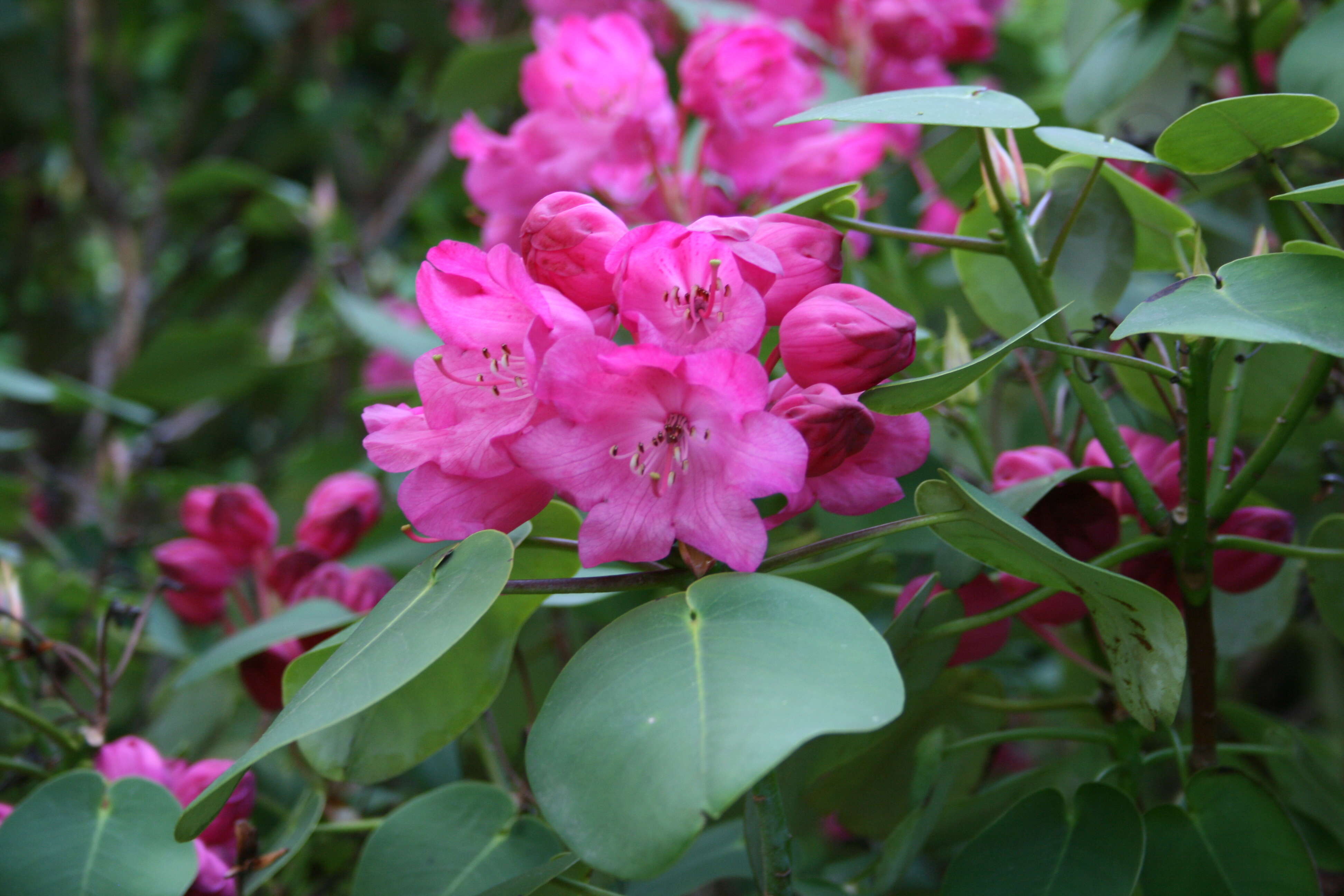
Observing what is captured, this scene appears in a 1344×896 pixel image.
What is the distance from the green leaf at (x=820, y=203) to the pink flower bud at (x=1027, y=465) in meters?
0.20

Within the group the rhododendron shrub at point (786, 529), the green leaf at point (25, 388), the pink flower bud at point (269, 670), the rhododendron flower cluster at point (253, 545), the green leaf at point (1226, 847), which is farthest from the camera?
the green leaf at point (25, 388)

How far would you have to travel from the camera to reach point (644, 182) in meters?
1.07

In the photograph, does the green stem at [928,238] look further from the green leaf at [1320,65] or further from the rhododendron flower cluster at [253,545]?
the rhododendron flower cluster at [253,545]

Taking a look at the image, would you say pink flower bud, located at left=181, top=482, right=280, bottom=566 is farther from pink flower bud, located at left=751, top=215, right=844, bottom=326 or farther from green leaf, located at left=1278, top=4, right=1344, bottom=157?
green leaf, located at left=1278, top=4, right=1344, bottom=157

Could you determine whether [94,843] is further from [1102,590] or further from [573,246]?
[1102,590]

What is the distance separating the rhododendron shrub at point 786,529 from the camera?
0.50 metres

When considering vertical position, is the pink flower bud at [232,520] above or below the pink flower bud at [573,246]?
below

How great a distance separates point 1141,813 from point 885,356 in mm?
373

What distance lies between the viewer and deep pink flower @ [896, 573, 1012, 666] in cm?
70

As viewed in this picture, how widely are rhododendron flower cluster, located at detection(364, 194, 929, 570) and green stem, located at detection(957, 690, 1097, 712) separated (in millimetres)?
279

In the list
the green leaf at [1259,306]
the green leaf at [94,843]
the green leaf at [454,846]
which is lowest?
the green leaf at [454,846]

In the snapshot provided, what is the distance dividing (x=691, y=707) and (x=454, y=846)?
12.7 inches

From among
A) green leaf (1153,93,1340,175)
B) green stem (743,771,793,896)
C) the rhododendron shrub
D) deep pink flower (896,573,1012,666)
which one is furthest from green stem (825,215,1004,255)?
green stem (743,771,793,896)

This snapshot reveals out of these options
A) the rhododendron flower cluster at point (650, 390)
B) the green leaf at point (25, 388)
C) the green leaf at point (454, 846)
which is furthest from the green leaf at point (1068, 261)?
the green leaf at point (25, 388)
